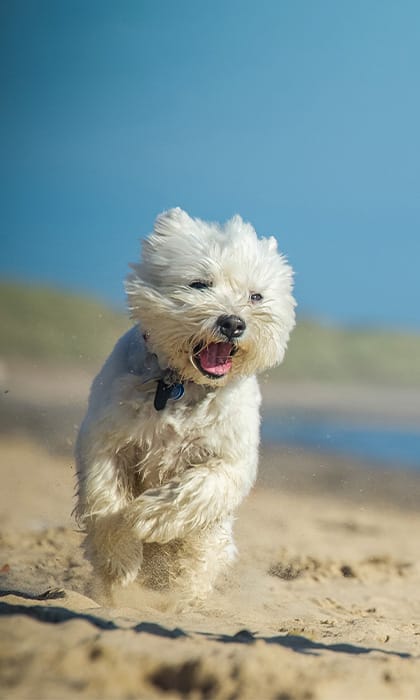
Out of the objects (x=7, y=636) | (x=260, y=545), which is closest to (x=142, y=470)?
(x=7, y=636)

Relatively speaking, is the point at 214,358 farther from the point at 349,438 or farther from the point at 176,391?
the point at 349,438

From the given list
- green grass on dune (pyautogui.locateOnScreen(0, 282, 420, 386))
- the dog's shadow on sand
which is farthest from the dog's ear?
green grass on dune (pyautogui.locateOnScreen(0, 282, 420, 386))

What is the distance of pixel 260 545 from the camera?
31.4 feet

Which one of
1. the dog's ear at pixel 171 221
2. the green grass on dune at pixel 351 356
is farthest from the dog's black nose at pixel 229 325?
the green grass on dune at pixel 351 356

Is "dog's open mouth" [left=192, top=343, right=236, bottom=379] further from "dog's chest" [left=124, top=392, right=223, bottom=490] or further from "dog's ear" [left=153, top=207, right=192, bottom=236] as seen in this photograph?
"dog's ear" [left=153, top=207, right=192, bottom=236]

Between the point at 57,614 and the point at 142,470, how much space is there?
1658 millimetres

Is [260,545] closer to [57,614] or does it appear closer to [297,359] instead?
[57,614]

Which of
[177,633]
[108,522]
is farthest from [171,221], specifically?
[177,633]

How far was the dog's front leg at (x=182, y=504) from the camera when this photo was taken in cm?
623

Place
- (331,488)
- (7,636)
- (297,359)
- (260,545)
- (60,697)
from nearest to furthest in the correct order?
(60,697) → (7,636) → (260,545) → (331,488) → (297,359)

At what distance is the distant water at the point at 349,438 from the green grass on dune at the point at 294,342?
9.46m

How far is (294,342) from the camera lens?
163 ft

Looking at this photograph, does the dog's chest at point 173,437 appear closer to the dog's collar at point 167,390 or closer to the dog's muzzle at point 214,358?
the dog's collar at point 167,390

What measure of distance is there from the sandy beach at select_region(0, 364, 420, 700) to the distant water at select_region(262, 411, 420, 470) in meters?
2.96
